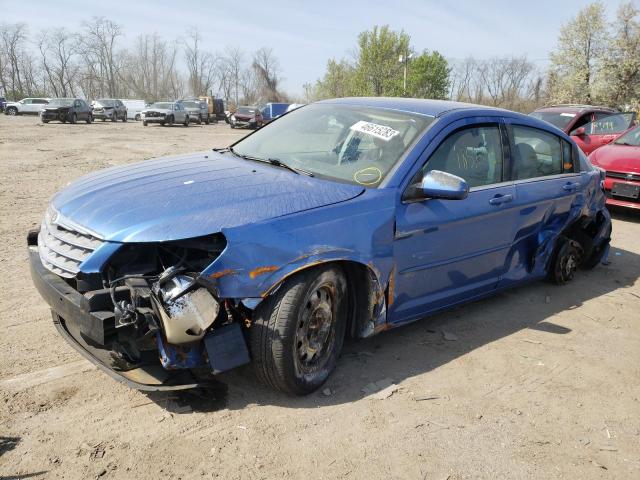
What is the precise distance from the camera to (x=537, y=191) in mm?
4477

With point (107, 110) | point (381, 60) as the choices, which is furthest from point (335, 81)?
point (107, 110)

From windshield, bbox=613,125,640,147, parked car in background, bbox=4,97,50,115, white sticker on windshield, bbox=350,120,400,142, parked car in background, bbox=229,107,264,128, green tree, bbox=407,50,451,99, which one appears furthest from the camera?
green tree, bbox=407,50,451,99

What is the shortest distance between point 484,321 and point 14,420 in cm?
343

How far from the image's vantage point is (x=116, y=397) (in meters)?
3.06

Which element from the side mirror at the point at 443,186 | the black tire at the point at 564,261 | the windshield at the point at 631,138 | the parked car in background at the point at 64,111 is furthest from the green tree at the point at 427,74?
the side mirror at the point at 443,186

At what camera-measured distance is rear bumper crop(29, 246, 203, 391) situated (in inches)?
105

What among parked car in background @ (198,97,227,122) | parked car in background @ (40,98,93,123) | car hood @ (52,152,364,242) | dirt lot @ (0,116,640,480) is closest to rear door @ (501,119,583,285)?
dirt lot @ (0,116,640,480)

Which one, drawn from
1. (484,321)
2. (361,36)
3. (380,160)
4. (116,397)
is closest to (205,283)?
(116,397)

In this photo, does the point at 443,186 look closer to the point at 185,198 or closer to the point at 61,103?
the point at 185,198

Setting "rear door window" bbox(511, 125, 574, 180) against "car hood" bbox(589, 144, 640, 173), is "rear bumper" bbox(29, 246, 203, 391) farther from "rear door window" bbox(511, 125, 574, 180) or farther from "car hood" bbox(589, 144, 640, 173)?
"car hood" bbox(589, 144, 640, 173)

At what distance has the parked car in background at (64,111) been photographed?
31.7 metres

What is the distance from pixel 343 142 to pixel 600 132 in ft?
30.4

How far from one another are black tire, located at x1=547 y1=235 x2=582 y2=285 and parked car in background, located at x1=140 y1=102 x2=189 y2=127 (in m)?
32.6

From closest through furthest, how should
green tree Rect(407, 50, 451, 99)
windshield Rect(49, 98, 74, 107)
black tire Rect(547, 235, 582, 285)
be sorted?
black tire Rect(547, 235, 582, 285), windshield Rect(49, 98, 74, 107), green tree Rect(407, 50, 451, 99)
